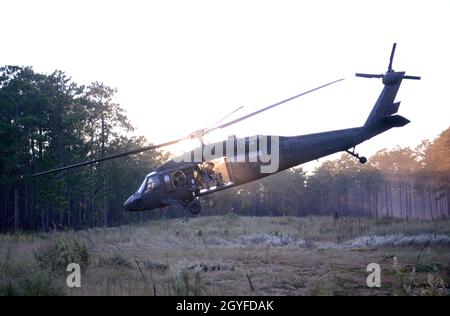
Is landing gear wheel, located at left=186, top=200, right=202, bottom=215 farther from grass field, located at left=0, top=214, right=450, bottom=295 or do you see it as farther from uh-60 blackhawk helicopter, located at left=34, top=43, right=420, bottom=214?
grass field, located at left=0, top=214, right=450, bottom=295

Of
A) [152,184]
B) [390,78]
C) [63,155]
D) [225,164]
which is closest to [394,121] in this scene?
[390,78]

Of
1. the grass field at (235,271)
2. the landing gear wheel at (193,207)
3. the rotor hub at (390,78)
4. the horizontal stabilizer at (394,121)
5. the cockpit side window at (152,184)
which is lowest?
the grass field at (235,271)

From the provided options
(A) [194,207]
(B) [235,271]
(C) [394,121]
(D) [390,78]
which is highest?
(D) [390,78]

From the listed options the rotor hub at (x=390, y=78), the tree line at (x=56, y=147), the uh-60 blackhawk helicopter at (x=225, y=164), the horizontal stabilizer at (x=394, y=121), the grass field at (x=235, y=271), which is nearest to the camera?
the grass field at (x=235, y=271)

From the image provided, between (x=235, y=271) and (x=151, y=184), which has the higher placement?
(x=151, y=184)

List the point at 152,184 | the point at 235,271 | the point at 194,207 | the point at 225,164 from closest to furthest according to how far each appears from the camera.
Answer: the point at 235,271
the point at 194,207
the point at 225,164
the point at 152,184

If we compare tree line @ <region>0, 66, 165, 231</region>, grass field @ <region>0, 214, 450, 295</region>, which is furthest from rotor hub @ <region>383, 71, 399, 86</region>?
tree line @ <region>0, 66, 165, 231</region>

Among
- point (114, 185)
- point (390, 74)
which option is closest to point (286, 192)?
point (114, 185)

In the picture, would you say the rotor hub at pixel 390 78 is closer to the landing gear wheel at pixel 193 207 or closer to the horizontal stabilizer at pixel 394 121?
the horizontal stabilizer at pixel 394 121

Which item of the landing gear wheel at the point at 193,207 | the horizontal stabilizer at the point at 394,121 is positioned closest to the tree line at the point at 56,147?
the landing gear wheel at the point at 193,207

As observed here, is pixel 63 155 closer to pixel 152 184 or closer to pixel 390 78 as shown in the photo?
pixel 152 184
